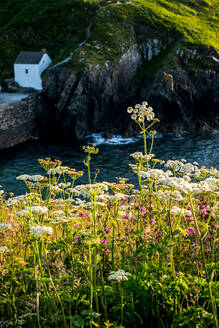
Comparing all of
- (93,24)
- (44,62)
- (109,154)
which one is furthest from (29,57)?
(109,154)

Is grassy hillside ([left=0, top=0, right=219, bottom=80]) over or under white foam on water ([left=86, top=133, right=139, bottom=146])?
over

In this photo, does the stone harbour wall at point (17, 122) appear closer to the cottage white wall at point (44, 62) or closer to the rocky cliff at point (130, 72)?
the rocky cliff at point (130, 72)

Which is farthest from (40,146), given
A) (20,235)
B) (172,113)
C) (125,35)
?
(20,235)

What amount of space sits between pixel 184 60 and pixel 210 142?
18673 millimetres

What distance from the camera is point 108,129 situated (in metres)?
48.2

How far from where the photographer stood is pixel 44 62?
62.2 metres

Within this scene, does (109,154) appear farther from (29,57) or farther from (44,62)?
(29,57)

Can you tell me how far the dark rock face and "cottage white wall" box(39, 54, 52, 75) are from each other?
1328 cm

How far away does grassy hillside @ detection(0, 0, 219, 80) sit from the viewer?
2148 inches

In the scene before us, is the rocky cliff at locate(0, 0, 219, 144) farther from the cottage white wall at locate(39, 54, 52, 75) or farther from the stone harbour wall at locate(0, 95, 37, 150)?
the stone harbour wall at locate(0, 95, 37, 150)

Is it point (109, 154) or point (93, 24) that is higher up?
point (93, 24)

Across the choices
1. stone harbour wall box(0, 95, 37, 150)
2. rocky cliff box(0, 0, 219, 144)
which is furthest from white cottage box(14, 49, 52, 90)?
stone harbour wall box(0, 95, 37, 150)

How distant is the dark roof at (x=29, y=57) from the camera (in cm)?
6088

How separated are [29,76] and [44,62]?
4556 millimetres
